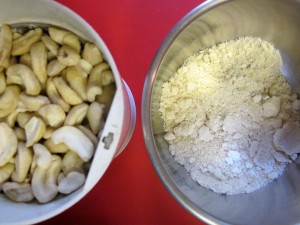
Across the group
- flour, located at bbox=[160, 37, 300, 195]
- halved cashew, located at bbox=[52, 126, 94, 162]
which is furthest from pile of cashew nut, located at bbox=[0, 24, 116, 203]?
flour, located at bbox=[160, 37, 300, 195]

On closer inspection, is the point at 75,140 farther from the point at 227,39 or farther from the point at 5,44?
the point at 227,39

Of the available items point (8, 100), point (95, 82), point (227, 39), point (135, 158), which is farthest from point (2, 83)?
point (227, 39)

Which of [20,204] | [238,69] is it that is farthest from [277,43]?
[20,204]

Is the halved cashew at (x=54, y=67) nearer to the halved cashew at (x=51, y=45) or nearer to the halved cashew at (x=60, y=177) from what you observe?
the halved cashew at (x=51, y=45)

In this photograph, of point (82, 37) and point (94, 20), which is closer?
point (82, 37)

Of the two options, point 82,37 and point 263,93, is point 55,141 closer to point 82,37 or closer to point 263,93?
point 82,37

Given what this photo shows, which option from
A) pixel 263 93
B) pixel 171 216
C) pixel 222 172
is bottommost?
pixel 171 216
